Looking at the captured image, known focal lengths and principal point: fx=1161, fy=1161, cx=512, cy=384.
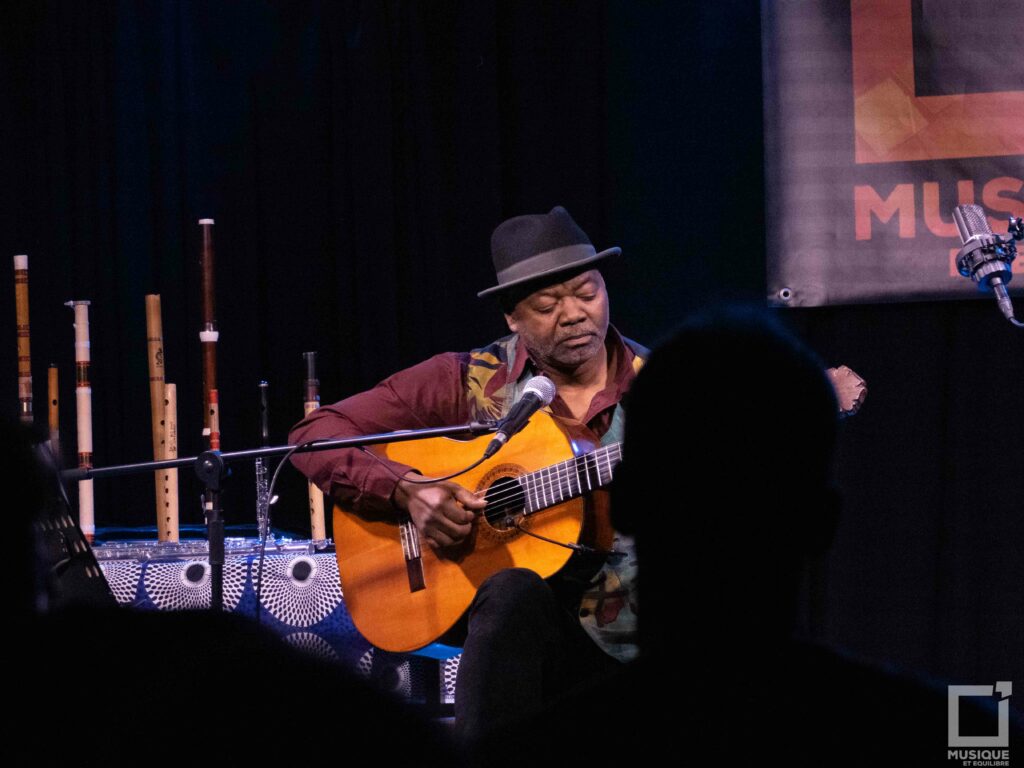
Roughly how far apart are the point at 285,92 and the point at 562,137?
120 cm

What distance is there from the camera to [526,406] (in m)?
2.81

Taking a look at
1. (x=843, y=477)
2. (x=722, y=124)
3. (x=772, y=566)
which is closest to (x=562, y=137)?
(x=722, y=124)

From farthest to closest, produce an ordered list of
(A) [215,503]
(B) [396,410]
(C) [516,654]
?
1. (B) [396,410]
2. (A) [215,503]
3. (C) [516,654]

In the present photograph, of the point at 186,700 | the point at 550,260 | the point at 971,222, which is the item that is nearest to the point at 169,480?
the point at 550,260

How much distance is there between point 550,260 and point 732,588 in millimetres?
2417

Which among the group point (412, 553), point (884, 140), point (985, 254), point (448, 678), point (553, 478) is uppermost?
point (884, 140)

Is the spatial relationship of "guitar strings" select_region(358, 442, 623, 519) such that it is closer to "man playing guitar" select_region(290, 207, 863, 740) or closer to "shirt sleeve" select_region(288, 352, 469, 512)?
"man playing guitar" select_region(290, 207, 863, 740)

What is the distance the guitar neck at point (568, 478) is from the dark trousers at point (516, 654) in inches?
10.5

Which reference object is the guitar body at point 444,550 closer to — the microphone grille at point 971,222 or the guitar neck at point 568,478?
the guitar neck at point 568,478

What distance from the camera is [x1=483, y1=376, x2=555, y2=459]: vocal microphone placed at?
9.23ft

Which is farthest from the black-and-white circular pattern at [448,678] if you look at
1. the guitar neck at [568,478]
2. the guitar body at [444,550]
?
the guitar neck at [568,478]

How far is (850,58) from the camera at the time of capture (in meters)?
4.02

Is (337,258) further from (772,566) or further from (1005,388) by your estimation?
(772,566)

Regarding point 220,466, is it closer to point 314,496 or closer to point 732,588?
point 314,496
